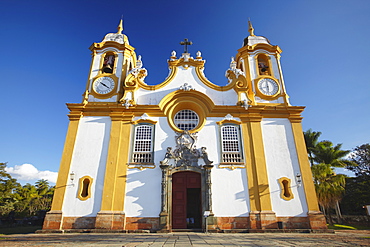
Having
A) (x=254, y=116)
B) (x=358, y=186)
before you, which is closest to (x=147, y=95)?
(x=254, y=116)

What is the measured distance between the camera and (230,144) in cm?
1334

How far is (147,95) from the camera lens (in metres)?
14.6

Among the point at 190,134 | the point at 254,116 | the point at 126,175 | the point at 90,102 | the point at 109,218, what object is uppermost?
the point at 90,102

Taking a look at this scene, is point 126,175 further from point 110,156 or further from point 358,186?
point 358,186

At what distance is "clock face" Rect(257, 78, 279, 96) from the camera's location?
15320 mm

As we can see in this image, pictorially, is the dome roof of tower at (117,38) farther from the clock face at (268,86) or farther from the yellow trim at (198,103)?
the clock face at (268,86)

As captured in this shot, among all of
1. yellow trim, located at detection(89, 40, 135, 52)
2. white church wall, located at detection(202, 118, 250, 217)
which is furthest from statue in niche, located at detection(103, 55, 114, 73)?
white church wall, located at detection(202, 118, 250, 217)

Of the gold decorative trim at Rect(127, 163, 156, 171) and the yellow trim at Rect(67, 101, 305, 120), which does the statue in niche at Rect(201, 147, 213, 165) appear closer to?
the yellow trim at Rect(67, 101, 305, 120)

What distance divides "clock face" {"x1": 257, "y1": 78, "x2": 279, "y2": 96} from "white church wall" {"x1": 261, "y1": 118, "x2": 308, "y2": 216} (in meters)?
2.25

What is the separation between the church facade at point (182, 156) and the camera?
1166cm

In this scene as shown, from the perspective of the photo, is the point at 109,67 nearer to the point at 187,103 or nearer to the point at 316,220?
the point at 187,103

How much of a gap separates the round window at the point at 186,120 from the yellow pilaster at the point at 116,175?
3086 millimetres

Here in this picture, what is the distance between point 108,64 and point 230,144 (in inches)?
419

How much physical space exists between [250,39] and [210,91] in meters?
6.28
